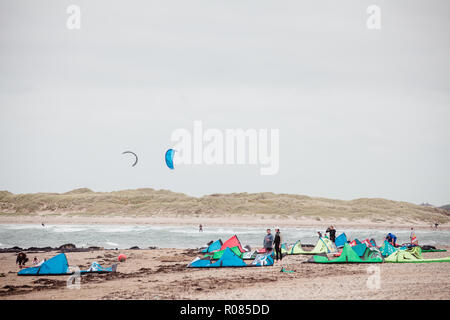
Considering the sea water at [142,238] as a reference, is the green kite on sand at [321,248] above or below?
above

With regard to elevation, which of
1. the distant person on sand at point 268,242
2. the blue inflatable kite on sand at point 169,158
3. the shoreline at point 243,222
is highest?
the blue inflatable kite on sand at point 169,158

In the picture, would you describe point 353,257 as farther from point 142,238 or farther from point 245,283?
point 142,238

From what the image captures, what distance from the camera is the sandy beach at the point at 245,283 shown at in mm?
9625

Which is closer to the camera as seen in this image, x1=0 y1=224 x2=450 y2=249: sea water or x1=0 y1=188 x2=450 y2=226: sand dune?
x1=0 y1=224 x2=450 y2=249: sea water

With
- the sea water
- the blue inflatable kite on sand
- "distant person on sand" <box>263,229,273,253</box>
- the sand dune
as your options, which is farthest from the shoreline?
"distant person on sand" <box>263,229,273,253</box>

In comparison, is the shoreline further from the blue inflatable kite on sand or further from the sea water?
the blue inflatable kite on sand

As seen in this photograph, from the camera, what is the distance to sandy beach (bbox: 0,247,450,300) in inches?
379

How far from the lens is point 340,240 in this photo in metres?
21.9

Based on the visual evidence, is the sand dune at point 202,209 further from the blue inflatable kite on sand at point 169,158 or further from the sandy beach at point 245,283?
the sandy beach at point 245,283

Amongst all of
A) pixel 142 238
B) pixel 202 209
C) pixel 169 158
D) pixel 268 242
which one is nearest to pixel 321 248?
pixel 268 242

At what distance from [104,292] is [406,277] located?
6994mm

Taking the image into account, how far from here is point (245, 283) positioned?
36.8ft

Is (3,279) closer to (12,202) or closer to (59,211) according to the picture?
(59,211)

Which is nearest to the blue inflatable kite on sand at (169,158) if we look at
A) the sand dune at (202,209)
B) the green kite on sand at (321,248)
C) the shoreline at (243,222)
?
the green kite on sand at (321,248)
